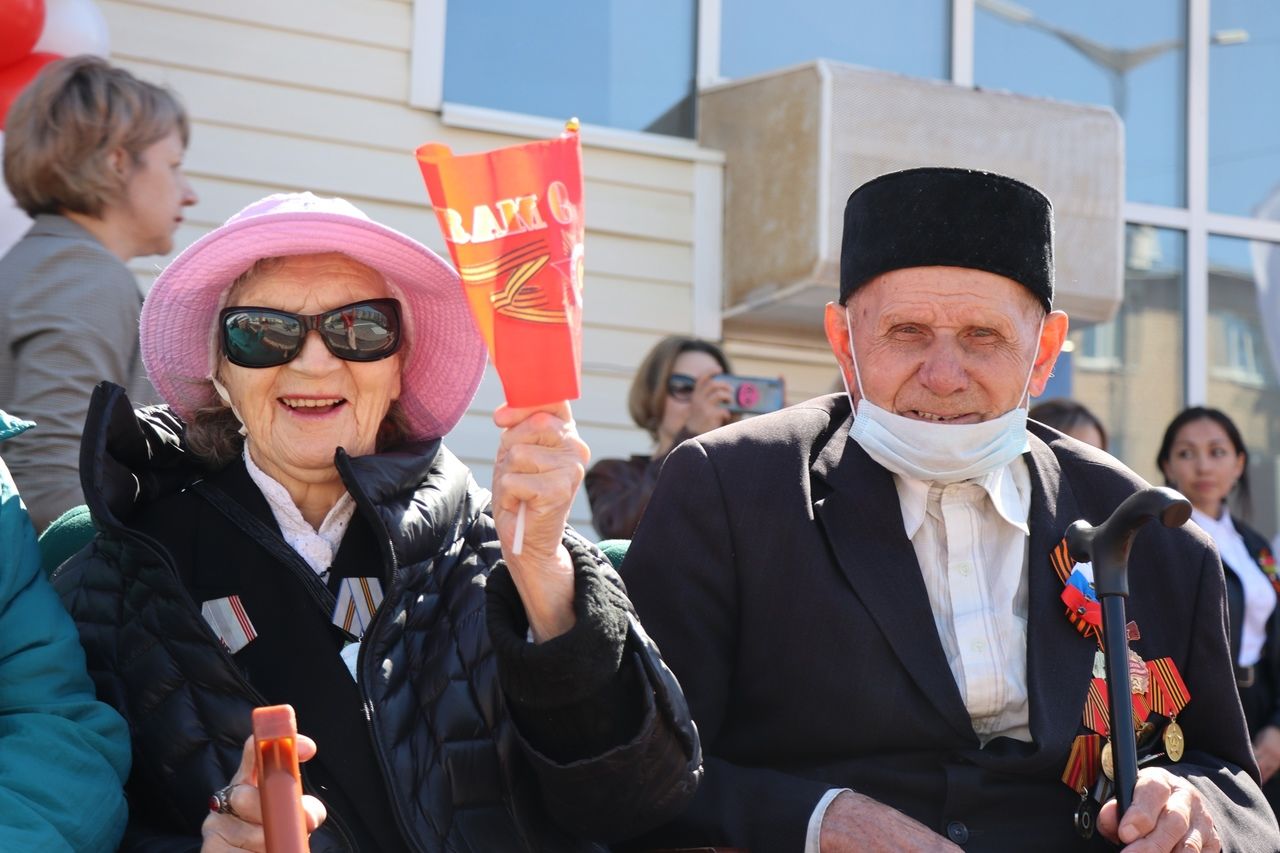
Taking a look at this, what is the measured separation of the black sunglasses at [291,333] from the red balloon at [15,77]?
8.06 ft

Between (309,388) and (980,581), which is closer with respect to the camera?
(309,388)

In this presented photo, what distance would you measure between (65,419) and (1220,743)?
2.51 metres

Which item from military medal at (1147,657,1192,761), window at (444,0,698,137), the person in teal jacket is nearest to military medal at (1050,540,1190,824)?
military medal at (1147,657,1192,761)

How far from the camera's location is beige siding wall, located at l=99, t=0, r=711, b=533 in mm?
6500

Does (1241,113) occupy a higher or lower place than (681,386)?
higher

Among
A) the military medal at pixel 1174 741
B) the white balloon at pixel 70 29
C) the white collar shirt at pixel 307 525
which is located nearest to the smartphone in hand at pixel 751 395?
the white balloon at pixel 70 29

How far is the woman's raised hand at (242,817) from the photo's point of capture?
7.44 ft

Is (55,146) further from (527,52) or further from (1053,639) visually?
(527,52)

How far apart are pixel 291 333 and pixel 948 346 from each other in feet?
3.91

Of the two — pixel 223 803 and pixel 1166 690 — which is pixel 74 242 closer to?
pixel 223 803

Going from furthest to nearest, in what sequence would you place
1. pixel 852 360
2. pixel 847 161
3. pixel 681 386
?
pixel 847 161 < pixel 681 386 < pixel 852 360

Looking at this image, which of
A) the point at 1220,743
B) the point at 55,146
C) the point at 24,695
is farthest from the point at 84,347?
the point at 1220,743

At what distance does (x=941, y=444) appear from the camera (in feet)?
10.1

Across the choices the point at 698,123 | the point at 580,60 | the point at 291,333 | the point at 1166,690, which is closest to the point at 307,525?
the point at 291,333
